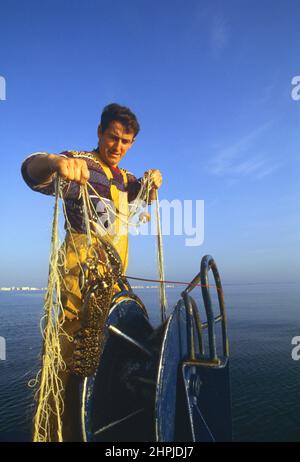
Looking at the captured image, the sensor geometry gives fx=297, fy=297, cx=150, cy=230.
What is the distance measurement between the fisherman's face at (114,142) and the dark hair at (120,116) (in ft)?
0.18

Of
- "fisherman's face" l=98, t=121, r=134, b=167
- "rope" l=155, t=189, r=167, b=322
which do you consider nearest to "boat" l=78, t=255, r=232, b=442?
"rope" l=155, t=189, r=167, b=322

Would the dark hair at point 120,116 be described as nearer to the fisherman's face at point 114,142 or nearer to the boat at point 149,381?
the fisherman's face at point 114,142

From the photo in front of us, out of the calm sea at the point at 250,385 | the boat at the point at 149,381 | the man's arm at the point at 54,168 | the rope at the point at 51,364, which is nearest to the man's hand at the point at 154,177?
the boat at the point at 149,381

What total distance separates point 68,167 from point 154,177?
1.95 meters

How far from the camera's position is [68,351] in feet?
10.9

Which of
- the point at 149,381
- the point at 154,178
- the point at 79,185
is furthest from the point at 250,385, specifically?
the point at 79,185

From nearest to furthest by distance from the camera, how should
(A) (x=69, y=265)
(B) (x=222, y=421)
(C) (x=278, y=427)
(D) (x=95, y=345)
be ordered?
(D) (x=95, y=345) < (A) (x=69, y=265) < (B) (x=222, y=421) < (C) (x=278, y=427)

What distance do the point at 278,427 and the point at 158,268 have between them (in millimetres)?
12112

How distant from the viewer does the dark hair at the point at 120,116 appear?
404 centimetres

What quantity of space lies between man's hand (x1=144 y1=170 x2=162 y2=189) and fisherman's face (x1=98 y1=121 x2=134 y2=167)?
565mm

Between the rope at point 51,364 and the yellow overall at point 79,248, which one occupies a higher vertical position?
the yellow overall at point 79,248

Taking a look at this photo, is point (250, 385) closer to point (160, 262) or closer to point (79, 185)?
point (160, 262)
